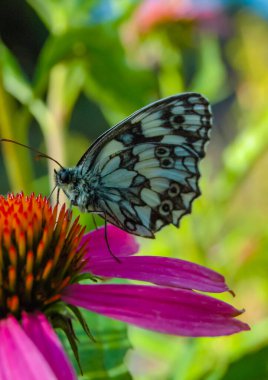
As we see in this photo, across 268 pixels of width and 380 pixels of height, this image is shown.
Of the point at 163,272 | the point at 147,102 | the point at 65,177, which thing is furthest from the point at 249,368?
the point at 147,102

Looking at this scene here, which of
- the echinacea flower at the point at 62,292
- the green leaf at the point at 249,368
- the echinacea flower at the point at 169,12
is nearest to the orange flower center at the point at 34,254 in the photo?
the echinacea flower at the point at 62,292

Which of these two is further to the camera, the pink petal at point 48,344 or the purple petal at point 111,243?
the purple petal at point 111,243

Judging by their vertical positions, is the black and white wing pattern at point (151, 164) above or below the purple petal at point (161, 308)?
above

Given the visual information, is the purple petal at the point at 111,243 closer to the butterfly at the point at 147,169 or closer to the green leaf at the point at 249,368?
the butterfly at the point at 147,169

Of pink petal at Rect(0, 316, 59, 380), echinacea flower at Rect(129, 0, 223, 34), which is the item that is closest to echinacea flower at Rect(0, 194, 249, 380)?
pink petal at Rect(0, 316, 59, 380)

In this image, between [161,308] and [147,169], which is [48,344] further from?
[147,169]

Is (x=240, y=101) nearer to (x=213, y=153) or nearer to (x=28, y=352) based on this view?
(x=28, y=352)

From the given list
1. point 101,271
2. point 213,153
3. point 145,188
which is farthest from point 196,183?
point 213,153
